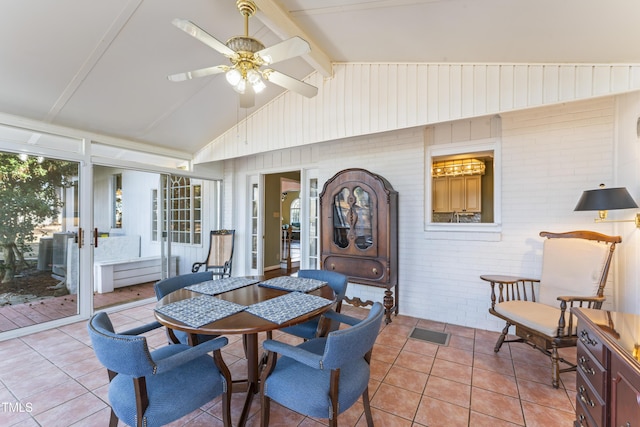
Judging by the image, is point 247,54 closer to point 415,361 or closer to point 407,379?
point 407,379

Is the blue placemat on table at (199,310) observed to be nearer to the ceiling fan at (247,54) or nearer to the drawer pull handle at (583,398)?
the ceiling fan at (247,54)

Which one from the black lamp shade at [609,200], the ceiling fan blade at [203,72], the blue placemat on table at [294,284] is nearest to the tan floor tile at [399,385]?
the blue placemat on table at [294,284]

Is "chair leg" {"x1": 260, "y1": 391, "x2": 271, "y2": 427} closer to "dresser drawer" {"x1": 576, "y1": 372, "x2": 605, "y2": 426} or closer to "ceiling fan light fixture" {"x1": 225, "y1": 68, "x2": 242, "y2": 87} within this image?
"dresser drawer" {"x1": 576, "y1": 372, "x2": 605, "y2": 426}

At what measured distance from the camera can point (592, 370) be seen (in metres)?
1.42

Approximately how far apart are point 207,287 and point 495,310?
2630mm

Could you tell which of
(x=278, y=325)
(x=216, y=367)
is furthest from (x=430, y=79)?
(x=216, y=367)

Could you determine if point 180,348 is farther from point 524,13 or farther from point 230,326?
point 524,13

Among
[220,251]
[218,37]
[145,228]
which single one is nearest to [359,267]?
[220,251]

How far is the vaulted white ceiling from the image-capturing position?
6.53ft

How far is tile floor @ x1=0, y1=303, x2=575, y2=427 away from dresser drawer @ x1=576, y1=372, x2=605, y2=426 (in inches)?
18.3

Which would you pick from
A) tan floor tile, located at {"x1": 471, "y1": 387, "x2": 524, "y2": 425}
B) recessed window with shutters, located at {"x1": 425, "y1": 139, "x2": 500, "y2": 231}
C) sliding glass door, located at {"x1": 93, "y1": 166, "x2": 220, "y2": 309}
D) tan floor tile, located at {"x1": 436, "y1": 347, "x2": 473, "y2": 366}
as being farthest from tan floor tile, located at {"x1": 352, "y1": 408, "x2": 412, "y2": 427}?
recessed window with shutters, located at {"x1": 425, "y1": 139, "x2": 500, "y2": 231}

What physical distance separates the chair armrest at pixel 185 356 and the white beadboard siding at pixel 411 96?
105 inches

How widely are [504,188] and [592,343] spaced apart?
2.11 meters

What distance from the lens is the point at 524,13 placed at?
6.35 feet
